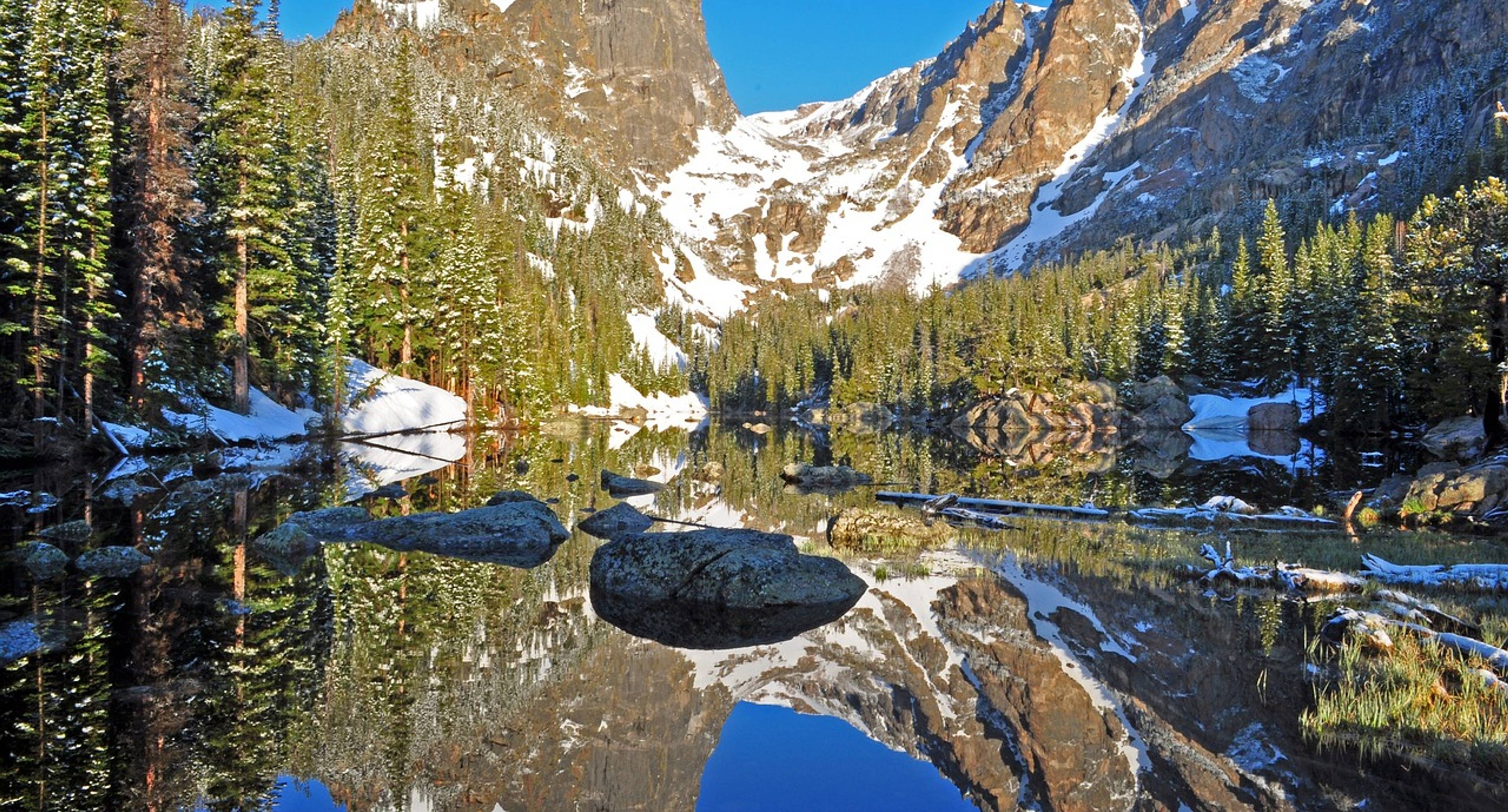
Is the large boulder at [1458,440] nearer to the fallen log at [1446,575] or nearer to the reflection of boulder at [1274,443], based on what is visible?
the reflection of boulder at [1274,443]

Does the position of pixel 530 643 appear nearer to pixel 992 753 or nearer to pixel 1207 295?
pixel 992 753

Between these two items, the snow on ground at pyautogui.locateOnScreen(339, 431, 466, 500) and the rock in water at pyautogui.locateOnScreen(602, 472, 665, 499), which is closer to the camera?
the snow on ground at pyautogui.locateOnScreen(339, 431, 466, 500)

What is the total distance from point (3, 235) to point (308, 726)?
1022 inches

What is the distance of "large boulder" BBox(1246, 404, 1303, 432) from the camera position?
5978cm

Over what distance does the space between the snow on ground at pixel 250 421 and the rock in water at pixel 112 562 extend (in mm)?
20504

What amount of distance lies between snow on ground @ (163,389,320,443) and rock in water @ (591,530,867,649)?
82.7 feet

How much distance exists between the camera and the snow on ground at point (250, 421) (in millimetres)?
28859

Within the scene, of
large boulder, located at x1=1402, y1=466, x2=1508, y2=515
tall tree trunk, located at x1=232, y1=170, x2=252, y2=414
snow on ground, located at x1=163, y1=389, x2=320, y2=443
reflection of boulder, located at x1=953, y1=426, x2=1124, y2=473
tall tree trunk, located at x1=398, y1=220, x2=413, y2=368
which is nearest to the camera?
large boulder, located at x1=1402, y1=466, x2=1508, y2=515

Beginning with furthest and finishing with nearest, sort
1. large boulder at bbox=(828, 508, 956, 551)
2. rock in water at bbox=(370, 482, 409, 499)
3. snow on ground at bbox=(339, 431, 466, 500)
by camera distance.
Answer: snow on ground at bbox=(339, 431, 466, 500) → rock in water at bbox=(370, 482, 409, 499) → large boulder at bbox=(828, 508, 956, 551)

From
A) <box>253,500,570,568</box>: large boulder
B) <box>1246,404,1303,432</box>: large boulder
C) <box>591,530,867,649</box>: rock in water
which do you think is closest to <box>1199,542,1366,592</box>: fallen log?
<box>591,530,867,649</box>: rock in water

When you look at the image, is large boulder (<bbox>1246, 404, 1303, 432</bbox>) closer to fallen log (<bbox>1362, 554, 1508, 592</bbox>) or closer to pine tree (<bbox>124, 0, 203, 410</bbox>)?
fallen log (<bbox>1362, 554, 1508, 592</bbox>)

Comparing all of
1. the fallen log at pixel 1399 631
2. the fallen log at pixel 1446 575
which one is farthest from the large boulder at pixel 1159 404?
the fallen log at pixel 1399 631

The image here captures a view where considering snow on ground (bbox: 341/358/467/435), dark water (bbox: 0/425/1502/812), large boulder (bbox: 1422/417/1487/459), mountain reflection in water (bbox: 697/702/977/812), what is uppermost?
snow on ground (bbox: 341/358/467/435)

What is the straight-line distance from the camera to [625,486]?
25156mm
